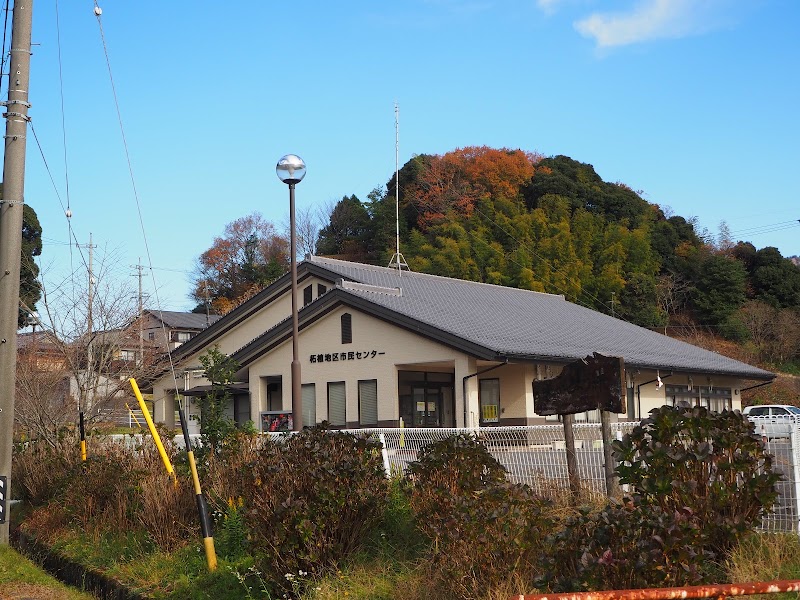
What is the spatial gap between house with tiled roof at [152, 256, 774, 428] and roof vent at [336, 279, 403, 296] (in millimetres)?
44

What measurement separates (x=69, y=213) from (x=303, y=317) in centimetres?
1551

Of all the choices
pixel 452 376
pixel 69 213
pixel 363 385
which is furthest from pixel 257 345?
pixel 69 213

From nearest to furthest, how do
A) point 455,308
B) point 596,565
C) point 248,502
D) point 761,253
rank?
point 596,565
point 248,502
point 455,308
point 761,253

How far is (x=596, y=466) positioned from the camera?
8391mm

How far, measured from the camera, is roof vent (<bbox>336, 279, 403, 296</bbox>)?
2750 centimetres

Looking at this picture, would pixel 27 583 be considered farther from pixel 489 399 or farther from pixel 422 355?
pixel 489 399

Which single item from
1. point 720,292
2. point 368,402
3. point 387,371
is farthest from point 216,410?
point 720,292

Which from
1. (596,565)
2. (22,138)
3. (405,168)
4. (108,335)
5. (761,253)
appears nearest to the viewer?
(596,565)

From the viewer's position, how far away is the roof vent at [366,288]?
27.5m

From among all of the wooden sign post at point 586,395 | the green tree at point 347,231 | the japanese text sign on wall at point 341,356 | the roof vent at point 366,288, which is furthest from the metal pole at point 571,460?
the green tree at point 347,231

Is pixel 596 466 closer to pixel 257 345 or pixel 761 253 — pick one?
pixel 257 345

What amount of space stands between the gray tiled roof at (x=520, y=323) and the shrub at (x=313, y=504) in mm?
15349

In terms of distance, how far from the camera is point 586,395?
8.15 meters

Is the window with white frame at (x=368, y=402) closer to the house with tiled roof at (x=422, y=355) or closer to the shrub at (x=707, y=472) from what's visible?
the house with tiled roof at (x=422, y=355)
